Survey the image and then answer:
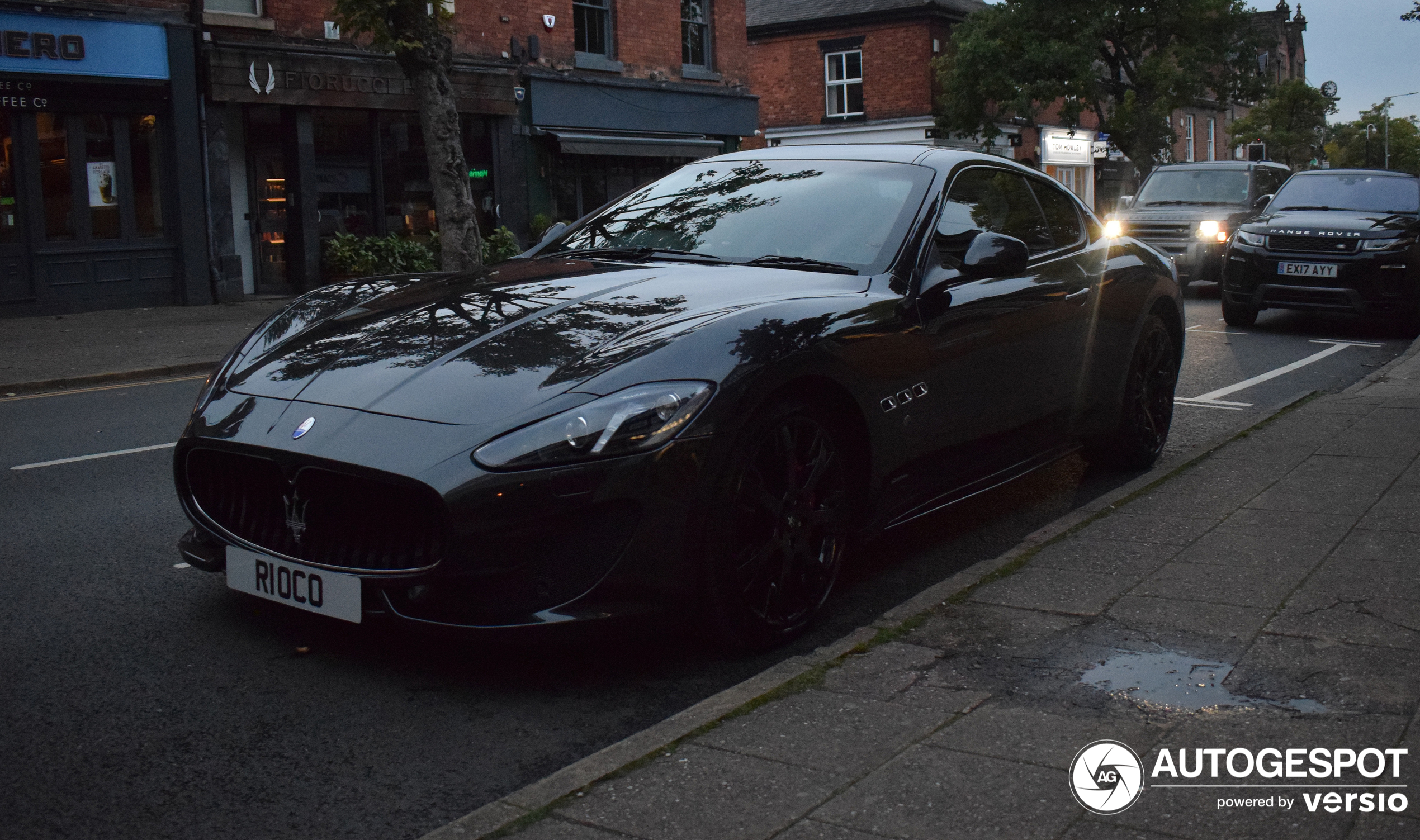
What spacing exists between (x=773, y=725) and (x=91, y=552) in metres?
3.22

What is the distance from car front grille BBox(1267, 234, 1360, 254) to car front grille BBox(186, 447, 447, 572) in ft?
40.8

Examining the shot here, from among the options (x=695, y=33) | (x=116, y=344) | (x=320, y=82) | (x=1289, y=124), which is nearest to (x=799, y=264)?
(x=116, y=344)

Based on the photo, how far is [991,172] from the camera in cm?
547

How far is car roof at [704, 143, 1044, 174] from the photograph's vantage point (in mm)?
5184

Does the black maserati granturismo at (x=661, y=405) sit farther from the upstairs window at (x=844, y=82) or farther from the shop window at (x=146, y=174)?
the upstairs window at (x=844, y=82)

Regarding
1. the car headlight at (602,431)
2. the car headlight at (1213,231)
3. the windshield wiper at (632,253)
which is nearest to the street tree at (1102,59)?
the car headlight at (1213,231)

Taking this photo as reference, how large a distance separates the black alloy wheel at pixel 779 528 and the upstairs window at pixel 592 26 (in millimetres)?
21657

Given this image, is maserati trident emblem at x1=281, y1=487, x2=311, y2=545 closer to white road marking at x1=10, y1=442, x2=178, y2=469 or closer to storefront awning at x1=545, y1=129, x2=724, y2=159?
white road marking at x1=10, y1=442, x2=178, y2=469

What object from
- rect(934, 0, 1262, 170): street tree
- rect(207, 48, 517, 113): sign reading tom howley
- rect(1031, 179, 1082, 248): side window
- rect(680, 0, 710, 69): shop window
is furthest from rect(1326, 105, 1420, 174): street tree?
rect(1031, 179, 1082, 248): side window

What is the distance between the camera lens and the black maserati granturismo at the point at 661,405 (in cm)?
343

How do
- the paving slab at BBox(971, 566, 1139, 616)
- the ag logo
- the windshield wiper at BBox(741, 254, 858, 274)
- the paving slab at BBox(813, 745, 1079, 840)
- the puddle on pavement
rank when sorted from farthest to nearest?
the windshield wiper at BBox(741, 254, 858, 274) → the paving slab at BBox(971, 566, 1139, 616) → the puddle on pavement → the ag logo → the paving slab at BBox(813, 745, 1079, 840)

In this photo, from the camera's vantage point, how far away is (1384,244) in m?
13.4

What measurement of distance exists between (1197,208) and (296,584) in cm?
1804

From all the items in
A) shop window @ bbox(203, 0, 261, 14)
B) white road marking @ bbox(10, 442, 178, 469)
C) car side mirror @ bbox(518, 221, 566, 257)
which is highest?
shop window @ bbox(203, 0, 261, 14)
